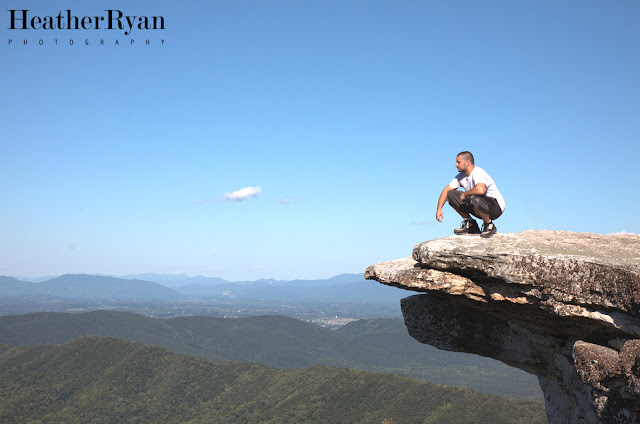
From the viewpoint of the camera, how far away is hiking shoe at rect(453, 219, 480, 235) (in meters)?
13.9

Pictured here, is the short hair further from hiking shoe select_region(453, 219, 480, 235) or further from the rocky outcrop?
the rocky outcrop

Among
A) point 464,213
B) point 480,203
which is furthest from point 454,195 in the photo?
point 480,203

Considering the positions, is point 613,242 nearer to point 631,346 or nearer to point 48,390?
point 631,346

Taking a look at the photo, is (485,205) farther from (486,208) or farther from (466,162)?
(466,162)

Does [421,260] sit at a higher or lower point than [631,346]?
higher

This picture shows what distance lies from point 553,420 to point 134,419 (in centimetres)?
15813

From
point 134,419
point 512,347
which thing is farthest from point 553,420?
point 134,419

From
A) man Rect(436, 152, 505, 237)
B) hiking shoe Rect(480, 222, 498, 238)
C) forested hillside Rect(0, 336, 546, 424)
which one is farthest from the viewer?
forested hillside Rect(0, 336, 546, 424)

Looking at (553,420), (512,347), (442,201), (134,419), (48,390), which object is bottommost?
(134,419)

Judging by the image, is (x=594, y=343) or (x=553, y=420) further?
(x=553, y=420)

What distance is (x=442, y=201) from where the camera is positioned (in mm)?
14008

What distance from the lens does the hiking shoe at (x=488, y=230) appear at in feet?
42.5

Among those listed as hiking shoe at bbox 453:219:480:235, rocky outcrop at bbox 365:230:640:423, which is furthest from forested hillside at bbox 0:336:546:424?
hiking shoe at bbox 453:219:480:235

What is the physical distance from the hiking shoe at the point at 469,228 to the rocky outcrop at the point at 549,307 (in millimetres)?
902
